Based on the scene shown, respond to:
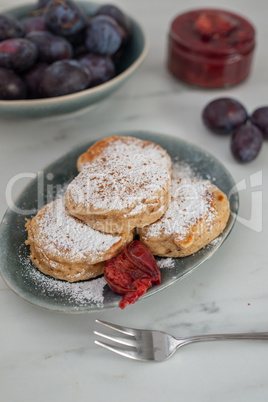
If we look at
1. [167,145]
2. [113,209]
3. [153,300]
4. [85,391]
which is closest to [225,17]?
[167,145]

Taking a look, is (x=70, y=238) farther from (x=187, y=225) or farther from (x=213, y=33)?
(x=213, y=33)

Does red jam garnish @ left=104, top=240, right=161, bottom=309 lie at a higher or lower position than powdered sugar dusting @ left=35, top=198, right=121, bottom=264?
lower

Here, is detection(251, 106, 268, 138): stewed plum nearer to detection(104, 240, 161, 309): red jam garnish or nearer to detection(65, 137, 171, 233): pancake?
detection(65, 137, 171, 233): pancake

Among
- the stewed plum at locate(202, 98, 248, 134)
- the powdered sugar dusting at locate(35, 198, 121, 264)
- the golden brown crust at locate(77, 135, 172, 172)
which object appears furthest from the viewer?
the stewed plum at locate(202, 98, 248, 134)

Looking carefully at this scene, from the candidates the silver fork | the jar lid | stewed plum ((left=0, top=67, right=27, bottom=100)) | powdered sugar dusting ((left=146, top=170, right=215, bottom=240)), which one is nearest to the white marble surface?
the silver fork

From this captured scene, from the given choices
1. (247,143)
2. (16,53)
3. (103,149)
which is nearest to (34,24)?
(16,53)

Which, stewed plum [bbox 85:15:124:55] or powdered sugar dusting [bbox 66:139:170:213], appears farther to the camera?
stewed plum [bbox 85:15:124:55]
